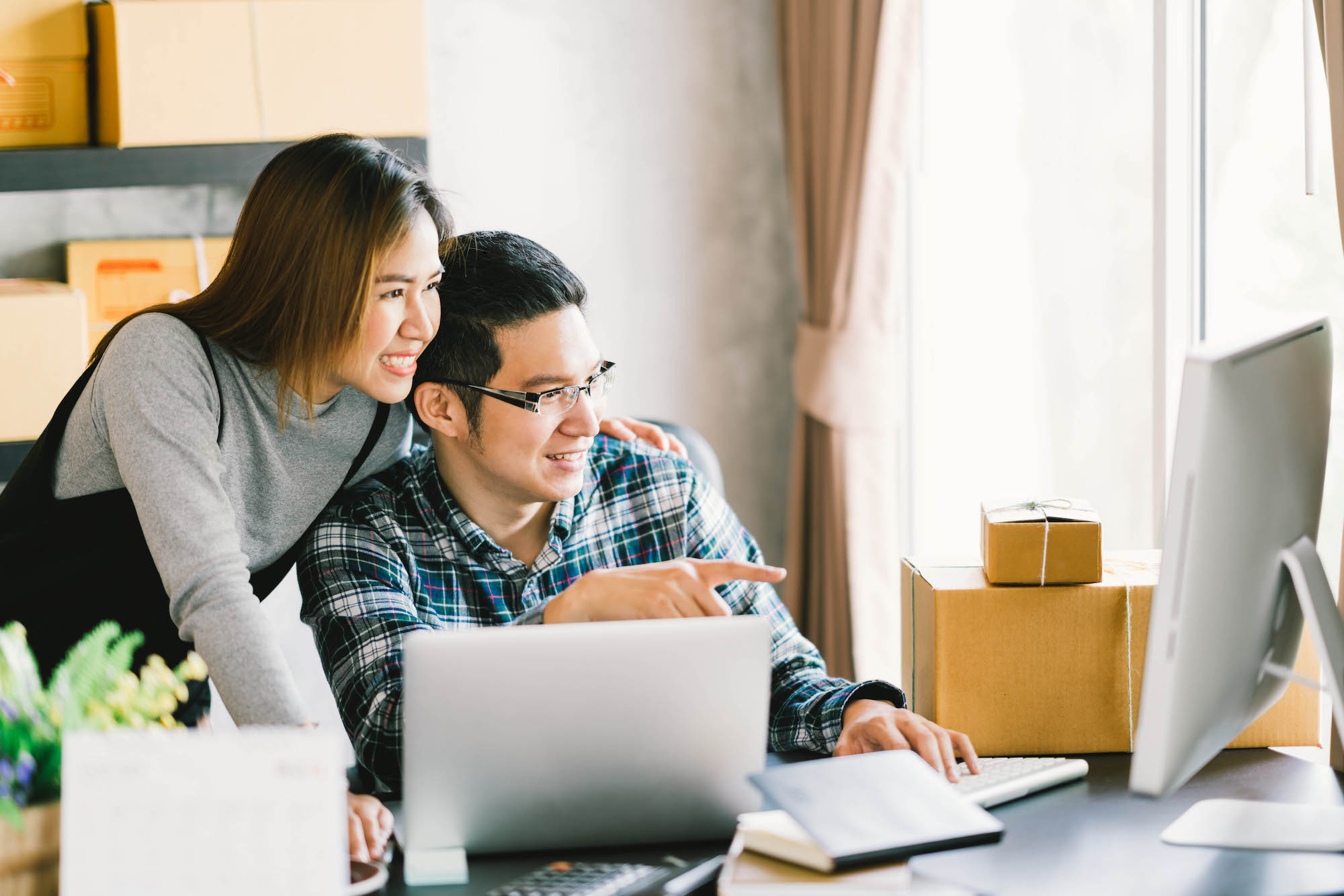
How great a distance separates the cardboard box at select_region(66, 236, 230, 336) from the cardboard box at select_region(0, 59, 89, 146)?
0.22 m

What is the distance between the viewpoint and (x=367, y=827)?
123 centimetres

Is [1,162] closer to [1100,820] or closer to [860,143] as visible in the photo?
[860,143]

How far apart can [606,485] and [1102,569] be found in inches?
25.9

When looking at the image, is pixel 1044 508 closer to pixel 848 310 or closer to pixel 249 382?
pixel 249 382

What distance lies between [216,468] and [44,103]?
1386 millimetres

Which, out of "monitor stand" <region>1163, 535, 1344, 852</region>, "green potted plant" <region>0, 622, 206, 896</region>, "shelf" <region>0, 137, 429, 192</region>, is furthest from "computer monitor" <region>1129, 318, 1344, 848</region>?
"shelf" <region>0, 137, 429, 192</region>

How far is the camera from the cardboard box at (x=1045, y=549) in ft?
4.87

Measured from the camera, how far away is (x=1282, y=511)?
1184 mm

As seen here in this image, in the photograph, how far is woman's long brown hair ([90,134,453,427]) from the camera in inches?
60.1

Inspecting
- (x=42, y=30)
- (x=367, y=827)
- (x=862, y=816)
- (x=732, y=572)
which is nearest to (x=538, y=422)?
(x=732, y=572)

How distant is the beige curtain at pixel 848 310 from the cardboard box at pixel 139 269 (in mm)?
1293

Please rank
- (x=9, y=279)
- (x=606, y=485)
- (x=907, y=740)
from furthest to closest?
(x=9, y=279)
(x=606, y=485)
(x=907, y=740)

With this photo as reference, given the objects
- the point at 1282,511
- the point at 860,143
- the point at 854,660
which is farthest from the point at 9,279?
the point at 1282,511

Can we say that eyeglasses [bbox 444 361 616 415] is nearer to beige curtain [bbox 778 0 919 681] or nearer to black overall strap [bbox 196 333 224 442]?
black overall strap [bbox 196 333 224 442]
